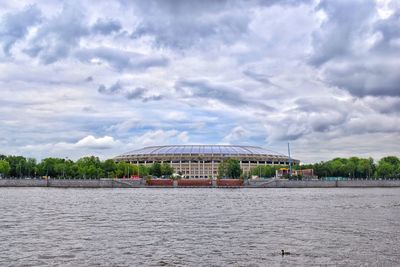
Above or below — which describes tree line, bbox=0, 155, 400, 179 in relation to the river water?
above

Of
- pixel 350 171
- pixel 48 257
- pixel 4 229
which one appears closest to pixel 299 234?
pixel 48 257

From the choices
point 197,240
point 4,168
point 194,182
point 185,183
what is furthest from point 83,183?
point 197,240

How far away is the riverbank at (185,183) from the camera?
128 meters

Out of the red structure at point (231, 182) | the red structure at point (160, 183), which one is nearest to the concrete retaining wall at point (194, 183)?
the red structure at point (160, 183)

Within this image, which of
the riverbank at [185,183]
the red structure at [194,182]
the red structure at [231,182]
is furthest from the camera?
the red structure at [194,182]

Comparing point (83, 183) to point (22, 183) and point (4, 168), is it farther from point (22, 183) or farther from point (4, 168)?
point (4, 168)

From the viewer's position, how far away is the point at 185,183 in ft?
460

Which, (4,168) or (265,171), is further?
(265,171)

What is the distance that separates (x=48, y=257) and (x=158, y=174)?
152 m

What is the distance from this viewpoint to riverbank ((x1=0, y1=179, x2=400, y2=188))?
128 m

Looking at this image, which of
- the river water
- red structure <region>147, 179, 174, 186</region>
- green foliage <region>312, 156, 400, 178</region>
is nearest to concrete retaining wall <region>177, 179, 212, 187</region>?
red structure <region>147, 179, 174, 186</region>

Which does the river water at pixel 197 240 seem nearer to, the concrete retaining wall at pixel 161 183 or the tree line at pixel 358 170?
the concrete retaining wall at pixel 161 183

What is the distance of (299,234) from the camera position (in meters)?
27.5

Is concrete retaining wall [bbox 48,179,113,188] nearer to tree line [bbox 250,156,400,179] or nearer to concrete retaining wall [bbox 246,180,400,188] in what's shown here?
concrete retaining wall [bbox 246,180,400,188]
